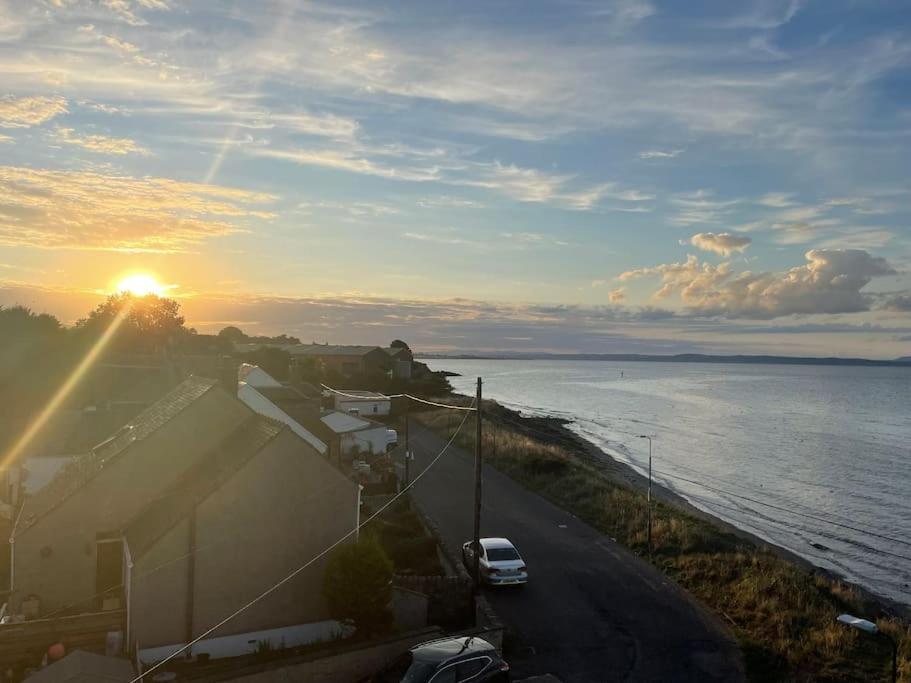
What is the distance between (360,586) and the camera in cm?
1728

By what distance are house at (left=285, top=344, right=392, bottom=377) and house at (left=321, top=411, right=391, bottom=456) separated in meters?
58.7

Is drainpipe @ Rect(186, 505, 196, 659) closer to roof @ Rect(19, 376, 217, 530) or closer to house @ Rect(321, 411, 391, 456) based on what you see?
Answer: roof @ Rect(19, 376, 217, 530)

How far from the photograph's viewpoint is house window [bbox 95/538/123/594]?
1870cm

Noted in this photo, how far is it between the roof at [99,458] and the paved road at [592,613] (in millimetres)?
11748

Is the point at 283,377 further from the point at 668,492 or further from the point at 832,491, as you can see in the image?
the point at 832,491

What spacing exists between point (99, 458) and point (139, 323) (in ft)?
281

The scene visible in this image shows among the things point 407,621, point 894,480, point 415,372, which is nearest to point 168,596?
point 407,621

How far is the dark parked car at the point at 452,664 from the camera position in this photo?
14.2 meters

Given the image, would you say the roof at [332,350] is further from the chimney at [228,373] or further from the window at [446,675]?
the window at [446,675]

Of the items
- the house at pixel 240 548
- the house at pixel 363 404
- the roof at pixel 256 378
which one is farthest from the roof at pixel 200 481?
the house at pixel 363 404

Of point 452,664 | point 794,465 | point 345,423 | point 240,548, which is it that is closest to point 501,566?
point 452,664

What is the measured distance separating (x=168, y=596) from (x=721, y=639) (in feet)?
49.0

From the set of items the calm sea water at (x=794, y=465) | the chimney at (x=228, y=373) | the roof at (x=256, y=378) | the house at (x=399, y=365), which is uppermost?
the chimney at (x=228, y=373)

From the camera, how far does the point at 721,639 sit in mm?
19922
